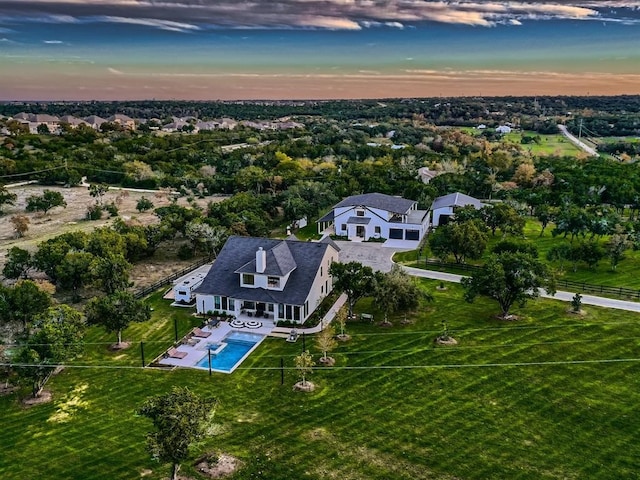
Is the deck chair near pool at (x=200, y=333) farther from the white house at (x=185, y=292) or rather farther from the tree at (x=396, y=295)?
the tree at (x=396, y=295)

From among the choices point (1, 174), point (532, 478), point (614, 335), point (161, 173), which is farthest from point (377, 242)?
point (1, 174)

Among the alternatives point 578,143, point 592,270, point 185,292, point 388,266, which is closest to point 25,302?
point 185,292

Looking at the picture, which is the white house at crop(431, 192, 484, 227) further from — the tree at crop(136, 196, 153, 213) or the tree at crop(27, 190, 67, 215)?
the tree at crop(27, 190, 67, 215)

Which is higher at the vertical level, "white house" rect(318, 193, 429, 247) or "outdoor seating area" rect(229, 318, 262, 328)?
"white house" rect(318, 193, 429, 247)

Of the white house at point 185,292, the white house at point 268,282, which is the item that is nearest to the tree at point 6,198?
the white house at point 185,292

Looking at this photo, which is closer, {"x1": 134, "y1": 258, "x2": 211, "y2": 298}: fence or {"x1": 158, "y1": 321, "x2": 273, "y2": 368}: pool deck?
{"x1": 158, "y1": 321, "x2": 273, "y2": 368}: pool deck

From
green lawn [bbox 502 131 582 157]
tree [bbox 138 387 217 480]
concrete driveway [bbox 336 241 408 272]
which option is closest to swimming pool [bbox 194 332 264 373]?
tree [bbox 138 387 217 480]

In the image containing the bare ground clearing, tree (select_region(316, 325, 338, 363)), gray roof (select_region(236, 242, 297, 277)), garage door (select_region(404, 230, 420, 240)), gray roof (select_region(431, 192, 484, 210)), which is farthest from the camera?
gray roof (select_region(431, 192, 484, 210))

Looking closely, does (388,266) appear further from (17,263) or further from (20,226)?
(20,226)

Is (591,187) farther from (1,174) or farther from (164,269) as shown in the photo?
(1,174)
